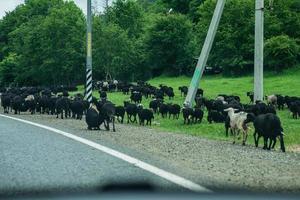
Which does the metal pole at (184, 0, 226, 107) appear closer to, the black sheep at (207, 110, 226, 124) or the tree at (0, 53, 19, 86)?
the black sheep at (207, 110, 226, 124)

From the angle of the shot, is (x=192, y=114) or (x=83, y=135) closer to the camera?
(x=83, y=135)

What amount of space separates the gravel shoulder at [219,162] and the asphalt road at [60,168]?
867 mm

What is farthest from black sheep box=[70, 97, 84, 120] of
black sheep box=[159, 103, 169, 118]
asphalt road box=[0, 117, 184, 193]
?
asphalt road box=[0, 117, 184, 193]

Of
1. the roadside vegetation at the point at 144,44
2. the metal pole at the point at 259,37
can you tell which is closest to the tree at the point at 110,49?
Answer: the roadside vegetation at the point at 144,44

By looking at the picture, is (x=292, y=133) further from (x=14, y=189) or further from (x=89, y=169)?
(x=14, y=189)

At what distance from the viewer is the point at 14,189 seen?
381 inches

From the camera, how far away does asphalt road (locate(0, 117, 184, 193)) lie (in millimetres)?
10133

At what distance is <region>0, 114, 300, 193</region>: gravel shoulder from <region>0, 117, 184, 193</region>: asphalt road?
867 millimetres

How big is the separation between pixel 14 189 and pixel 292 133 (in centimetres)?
1818

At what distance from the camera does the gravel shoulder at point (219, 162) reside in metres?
10.7

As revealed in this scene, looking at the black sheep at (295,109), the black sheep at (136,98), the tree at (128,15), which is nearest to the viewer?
the black sheep at (295,109)

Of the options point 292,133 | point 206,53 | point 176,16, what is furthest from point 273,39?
point 292,133

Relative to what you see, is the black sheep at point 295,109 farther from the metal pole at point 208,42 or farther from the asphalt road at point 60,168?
the asphalt road at point 60,168

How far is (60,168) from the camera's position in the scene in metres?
12.1
